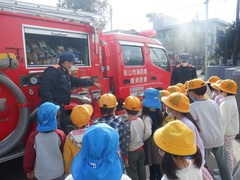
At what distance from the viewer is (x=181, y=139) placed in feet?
4.97

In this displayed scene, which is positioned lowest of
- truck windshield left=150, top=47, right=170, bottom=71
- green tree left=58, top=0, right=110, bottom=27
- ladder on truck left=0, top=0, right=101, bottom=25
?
truck windshield left=150, top=47, right=170, bottom=71

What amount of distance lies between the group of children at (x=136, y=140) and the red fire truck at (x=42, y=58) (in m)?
1.03

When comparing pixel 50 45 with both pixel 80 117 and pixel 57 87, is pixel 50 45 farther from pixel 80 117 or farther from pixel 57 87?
pixel 80 117

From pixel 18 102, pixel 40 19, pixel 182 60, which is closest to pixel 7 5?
pixel 40 19

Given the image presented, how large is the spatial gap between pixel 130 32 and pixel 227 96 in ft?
11.0

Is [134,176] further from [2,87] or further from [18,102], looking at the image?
[2,87]

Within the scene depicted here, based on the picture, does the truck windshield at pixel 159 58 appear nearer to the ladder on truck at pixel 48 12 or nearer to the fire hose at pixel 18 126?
the ladder on truck at pixel 48 12

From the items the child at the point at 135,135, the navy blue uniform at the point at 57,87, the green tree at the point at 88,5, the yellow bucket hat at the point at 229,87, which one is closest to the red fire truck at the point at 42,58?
the navy blue uniform at the point at 57,87

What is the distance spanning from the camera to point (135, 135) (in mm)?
2609

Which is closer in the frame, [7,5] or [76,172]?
[76,172]

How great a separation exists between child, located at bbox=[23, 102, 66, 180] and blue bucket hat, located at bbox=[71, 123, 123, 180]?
3.71ft

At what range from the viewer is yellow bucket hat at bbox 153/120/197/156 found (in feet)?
4.93

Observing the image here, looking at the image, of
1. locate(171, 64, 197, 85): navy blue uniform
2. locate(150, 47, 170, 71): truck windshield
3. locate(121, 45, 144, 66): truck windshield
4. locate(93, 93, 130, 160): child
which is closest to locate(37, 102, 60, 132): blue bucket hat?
locate(93, 93, 130, 160): child

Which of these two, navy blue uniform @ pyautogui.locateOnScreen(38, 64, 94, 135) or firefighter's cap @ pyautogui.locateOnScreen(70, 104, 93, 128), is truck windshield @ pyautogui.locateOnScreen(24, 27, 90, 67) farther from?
firefighter's cap @ pyautogui.locateOnScreen(70, 104, 93, 128)
